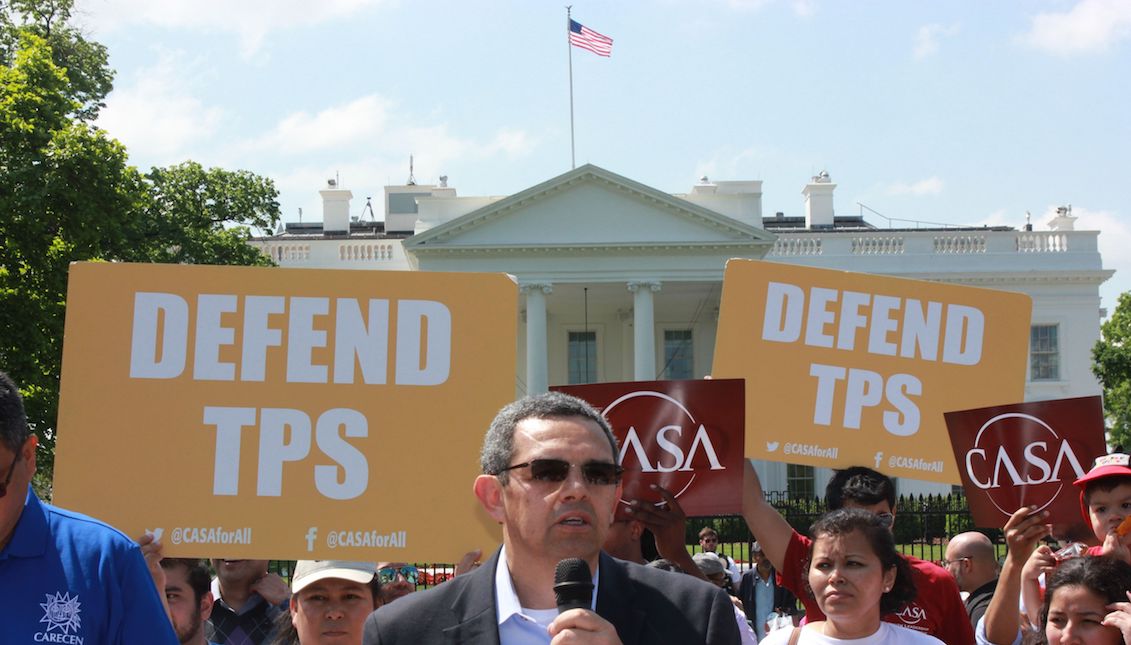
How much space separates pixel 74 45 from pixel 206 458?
26525mm

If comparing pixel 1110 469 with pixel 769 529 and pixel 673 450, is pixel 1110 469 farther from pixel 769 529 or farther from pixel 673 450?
pixel 673 450

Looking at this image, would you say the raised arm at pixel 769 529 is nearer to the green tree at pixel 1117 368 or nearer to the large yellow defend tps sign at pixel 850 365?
the large yellow defend tps sign at pixel 850 365

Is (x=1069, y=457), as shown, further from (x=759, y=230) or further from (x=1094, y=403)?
(x=759, y=230)

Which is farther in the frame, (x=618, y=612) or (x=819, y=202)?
(x=819, y=202)

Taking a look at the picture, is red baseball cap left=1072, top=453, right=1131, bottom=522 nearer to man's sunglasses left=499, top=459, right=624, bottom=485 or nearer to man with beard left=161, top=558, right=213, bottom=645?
man's sunglasses left=499, top=459, right=624, bottom=485

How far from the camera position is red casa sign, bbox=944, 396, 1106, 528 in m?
Result: 6.23

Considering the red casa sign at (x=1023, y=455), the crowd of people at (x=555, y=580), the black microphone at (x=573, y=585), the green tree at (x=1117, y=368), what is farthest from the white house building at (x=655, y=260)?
the black microphone at (x=573, y=585)

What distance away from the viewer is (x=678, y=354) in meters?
49.8

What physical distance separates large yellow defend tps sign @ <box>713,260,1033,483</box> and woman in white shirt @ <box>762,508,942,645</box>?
2048mm

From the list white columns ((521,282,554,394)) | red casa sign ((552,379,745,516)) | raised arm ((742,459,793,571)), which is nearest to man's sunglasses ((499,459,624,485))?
raised arm ((742,459,793,571))

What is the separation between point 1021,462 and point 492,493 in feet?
12.7

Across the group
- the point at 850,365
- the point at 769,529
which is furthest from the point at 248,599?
the point at 850,365

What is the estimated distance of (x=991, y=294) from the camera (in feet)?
22.8

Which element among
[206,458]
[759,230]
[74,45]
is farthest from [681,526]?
[759,230]
